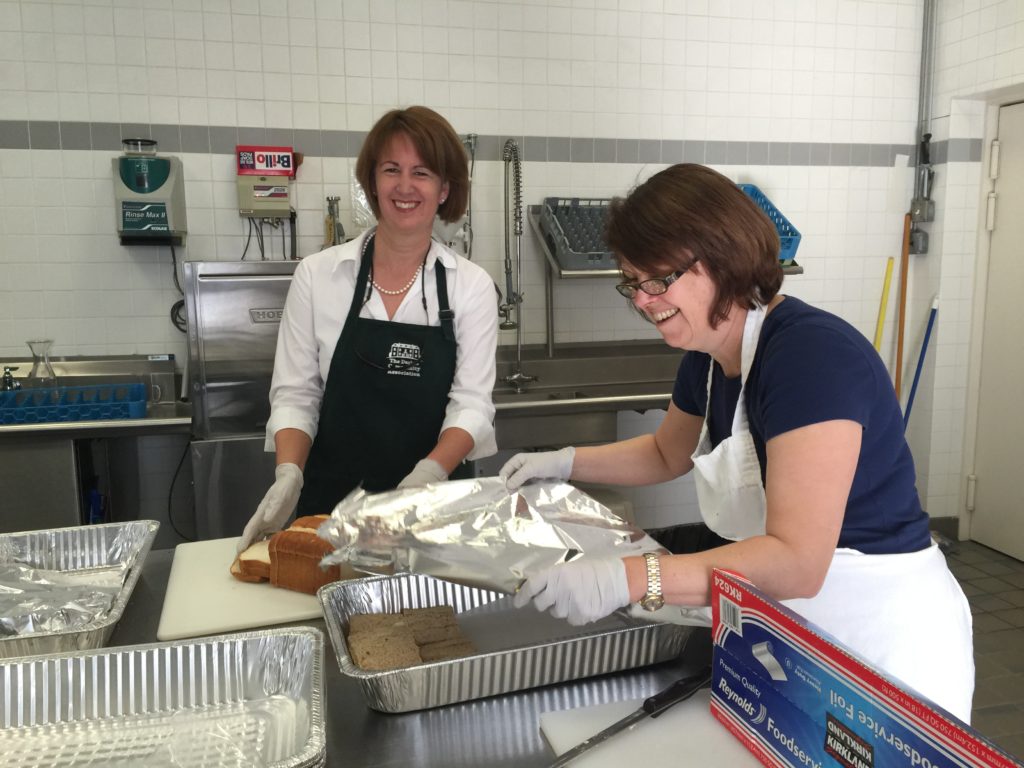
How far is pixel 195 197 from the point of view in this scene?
3680mm

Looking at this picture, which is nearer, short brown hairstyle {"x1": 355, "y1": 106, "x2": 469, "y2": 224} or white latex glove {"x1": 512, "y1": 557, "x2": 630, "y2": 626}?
white latex glove {"x1": 512, "y1": 557, "x2": 630, "y2": 626}

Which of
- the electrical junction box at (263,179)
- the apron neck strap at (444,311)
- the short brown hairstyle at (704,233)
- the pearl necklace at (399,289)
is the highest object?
the electrical junction box at (263,179)

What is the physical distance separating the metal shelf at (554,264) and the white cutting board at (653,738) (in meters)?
2.64

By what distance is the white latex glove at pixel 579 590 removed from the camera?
1.14 meters

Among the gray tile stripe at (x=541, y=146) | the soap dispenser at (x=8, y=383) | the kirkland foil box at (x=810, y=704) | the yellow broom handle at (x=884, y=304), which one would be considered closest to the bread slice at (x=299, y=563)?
the kirkland foil box at (x=810, y=704)

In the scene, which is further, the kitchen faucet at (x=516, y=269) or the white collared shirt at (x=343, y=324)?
the kitchen faucet at (x=516, y=269)

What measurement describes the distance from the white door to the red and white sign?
11.4 feet

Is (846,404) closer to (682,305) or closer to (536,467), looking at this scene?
(682,305)

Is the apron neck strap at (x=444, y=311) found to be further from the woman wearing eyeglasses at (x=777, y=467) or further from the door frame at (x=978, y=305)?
the door frame at (x=978, y=305)

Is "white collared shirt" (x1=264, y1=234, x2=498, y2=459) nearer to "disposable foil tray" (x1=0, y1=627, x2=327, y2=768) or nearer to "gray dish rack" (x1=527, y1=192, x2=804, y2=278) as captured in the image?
"disposable foil tray" (x1=0, y1=627, x2=327, y2=768)

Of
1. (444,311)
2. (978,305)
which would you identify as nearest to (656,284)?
(444,311)

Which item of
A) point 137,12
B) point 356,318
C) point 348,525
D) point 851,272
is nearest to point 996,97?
point 851,272

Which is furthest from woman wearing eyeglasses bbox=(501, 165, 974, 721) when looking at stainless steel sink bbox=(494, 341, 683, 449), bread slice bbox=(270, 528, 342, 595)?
stainless steel sink bbox=(494, 341, 683, 449)

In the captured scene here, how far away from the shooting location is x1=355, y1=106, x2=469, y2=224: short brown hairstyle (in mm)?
2104
